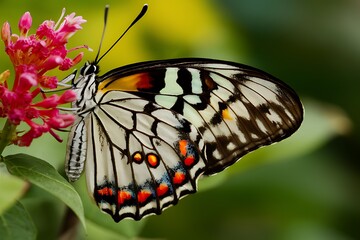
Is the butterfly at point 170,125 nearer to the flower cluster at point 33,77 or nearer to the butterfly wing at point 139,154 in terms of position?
the butterfly wing at point 139,154

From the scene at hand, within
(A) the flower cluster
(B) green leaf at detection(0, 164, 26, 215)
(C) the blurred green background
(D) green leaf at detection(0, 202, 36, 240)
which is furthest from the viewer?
(C) the blurred green background

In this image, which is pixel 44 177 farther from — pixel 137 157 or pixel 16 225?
pixel 137 157

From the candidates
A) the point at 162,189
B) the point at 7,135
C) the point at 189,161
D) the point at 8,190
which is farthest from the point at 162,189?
the point at 8,190

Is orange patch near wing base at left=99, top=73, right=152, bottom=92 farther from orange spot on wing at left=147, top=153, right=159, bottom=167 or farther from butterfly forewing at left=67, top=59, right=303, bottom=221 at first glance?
orange spot on wing at left=147, top=153, right=159, bottom=167

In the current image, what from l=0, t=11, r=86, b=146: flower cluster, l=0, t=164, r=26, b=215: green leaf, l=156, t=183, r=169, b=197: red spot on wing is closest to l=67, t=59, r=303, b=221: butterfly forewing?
l=156, t=183, r=169, b=197: red spot on wing

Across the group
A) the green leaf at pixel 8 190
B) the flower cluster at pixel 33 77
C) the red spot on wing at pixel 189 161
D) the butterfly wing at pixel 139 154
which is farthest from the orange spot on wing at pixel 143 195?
the green leaf at pixel 8 190
